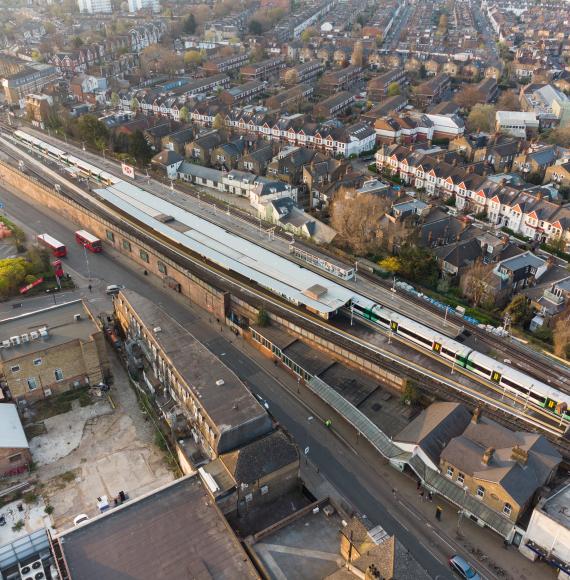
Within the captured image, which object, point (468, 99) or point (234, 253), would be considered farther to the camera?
point (468, 99)

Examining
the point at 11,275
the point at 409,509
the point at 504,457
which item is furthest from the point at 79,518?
the point at 11,275

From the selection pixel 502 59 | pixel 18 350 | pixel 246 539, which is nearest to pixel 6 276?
pixel 18 350

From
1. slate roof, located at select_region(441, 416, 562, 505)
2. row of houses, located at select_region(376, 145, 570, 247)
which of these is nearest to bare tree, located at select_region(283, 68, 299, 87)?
row of houses, located at select_region(376, 145, 570, 247)

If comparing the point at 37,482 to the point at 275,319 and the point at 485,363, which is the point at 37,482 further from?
the point at 485,363

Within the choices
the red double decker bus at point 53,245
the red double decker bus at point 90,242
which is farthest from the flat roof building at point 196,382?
the red double decker bus at point 53,245

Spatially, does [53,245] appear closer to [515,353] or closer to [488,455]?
[515,353]

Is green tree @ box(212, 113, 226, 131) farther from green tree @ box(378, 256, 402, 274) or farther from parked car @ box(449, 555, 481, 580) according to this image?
parked car @ box(449, 555, 481, 580)
